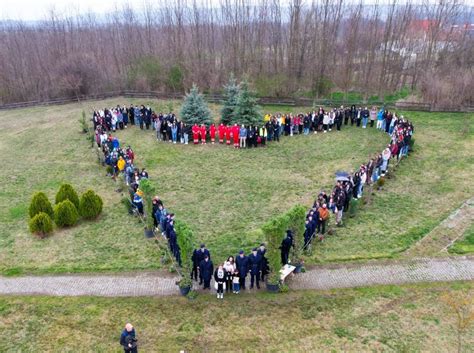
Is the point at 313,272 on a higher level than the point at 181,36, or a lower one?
lower

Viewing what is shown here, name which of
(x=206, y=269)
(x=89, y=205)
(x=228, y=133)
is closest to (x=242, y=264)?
(x=206, y=269)

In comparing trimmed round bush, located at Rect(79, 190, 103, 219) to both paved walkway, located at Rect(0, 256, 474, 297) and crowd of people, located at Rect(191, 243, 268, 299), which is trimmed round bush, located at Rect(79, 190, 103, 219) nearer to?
paved walkway, located at Rect(0, 256, 474, 297)

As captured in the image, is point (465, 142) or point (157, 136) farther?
point (157, 136)

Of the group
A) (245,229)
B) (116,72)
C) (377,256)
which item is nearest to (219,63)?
(116,72)

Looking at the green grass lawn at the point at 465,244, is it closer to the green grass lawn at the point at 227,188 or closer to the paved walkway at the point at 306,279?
the paved walkway at the point at 306,279

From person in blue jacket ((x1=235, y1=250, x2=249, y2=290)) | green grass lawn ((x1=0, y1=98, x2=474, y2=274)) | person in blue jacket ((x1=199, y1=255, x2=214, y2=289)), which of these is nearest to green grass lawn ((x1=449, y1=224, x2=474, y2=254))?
green grass lawn ((x1=0, y1=98, x2=474, y2=274))

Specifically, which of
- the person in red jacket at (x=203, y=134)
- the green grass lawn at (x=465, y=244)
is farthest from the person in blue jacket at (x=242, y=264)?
the person in red jacket at (x=203, y=134)

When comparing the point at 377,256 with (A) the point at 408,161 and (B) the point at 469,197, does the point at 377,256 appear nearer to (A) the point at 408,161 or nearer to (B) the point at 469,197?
(B) the point at 469,197

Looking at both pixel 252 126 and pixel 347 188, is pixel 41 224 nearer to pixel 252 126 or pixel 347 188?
pixel 347 188
